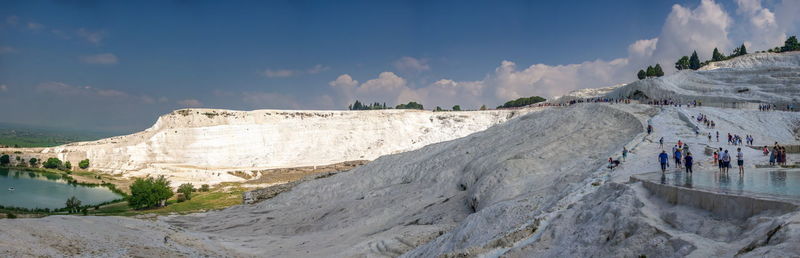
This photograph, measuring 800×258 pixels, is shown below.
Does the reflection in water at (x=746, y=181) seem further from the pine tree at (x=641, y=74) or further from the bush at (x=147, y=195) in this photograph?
the pine tree at (x=641, y=74)

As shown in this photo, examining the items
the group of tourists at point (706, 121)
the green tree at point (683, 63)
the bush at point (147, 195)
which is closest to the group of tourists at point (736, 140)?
the group of tourists at point (706, 121)

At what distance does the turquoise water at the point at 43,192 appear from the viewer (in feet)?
153

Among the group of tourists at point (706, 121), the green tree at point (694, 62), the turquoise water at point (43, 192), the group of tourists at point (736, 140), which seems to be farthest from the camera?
the green tree at point (694, 62)

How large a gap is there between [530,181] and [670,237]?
40.1 ft

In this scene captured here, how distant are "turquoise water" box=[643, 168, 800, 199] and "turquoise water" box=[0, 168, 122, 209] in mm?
52114

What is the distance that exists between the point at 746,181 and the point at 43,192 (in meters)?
65.3

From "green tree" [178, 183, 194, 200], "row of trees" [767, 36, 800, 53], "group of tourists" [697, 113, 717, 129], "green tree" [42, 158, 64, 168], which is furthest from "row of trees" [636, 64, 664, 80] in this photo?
"green tree" [42, 158, 64, 168]

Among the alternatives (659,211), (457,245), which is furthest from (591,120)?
(659,211)

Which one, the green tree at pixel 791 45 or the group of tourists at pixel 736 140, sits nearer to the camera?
the group of tourists at pixel 736 140

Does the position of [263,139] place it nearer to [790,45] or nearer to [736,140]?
[736,140]

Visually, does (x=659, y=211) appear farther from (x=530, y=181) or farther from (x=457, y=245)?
(x=530, y=181)

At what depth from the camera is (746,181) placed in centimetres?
1244

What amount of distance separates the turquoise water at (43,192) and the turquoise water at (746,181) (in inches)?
2052

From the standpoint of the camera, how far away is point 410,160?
118 ft
